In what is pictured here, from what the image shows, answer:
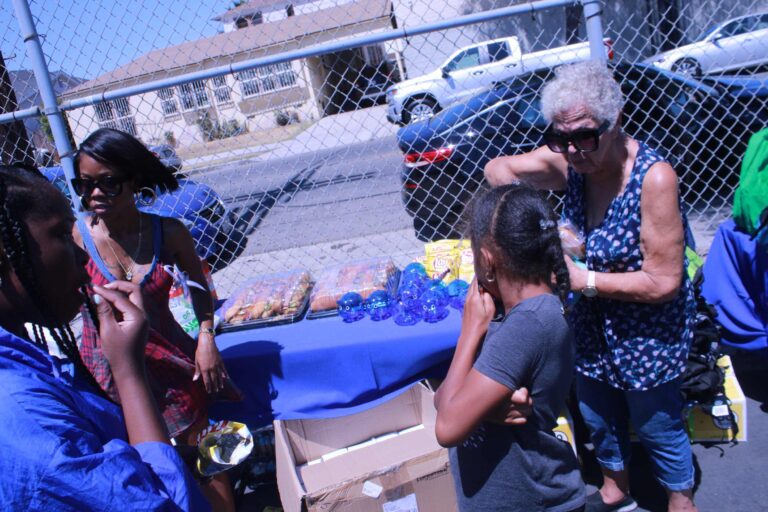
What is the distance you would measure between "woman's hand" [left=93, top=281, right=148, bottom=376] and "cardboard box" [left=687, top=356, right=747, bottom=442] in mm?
2706

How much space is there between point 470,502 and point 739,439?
76.1 inches

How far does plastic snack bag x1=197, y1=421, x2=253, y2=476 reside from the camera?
6.06ft

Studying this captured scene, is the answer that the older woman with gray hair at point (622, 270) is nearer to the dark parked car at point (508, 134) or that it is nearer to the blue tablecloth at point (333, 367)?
the blue tablecloth at point (333, 367)

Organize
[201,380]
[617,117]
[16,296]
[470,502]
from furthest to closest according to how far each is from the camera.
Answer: [201,380]
[617,117]
[470,502]
[16,296]

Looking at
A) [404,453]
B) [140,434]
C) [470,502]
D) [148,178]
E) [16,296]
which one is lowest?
[404,453]

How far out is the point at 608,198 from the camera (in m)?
2.07

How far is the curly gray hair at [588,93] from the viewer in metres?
1.97

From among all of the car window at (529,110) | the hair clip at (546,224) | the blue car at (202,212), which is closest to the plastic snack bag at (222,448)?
the hair clip at (546,224)

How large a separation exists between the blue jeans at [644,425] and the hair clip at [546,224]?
3.21ft

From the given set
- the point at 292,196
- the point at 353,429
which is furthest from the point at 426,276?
the point at 292,196

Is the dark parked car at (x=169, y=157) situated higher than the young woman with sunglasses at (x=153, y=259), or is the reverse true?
the dark parked car at (x=169, y=157)

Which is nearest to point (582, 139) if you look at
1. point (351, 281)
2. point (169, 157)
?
point (351, 281)

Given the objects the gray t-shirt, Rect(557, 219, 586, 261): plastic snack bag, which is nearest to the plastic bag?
Rect(557, 219, 586, 261): plastic snack bag

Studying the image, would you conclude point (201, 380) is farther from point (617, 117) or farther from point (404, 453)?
point (617, 117)
